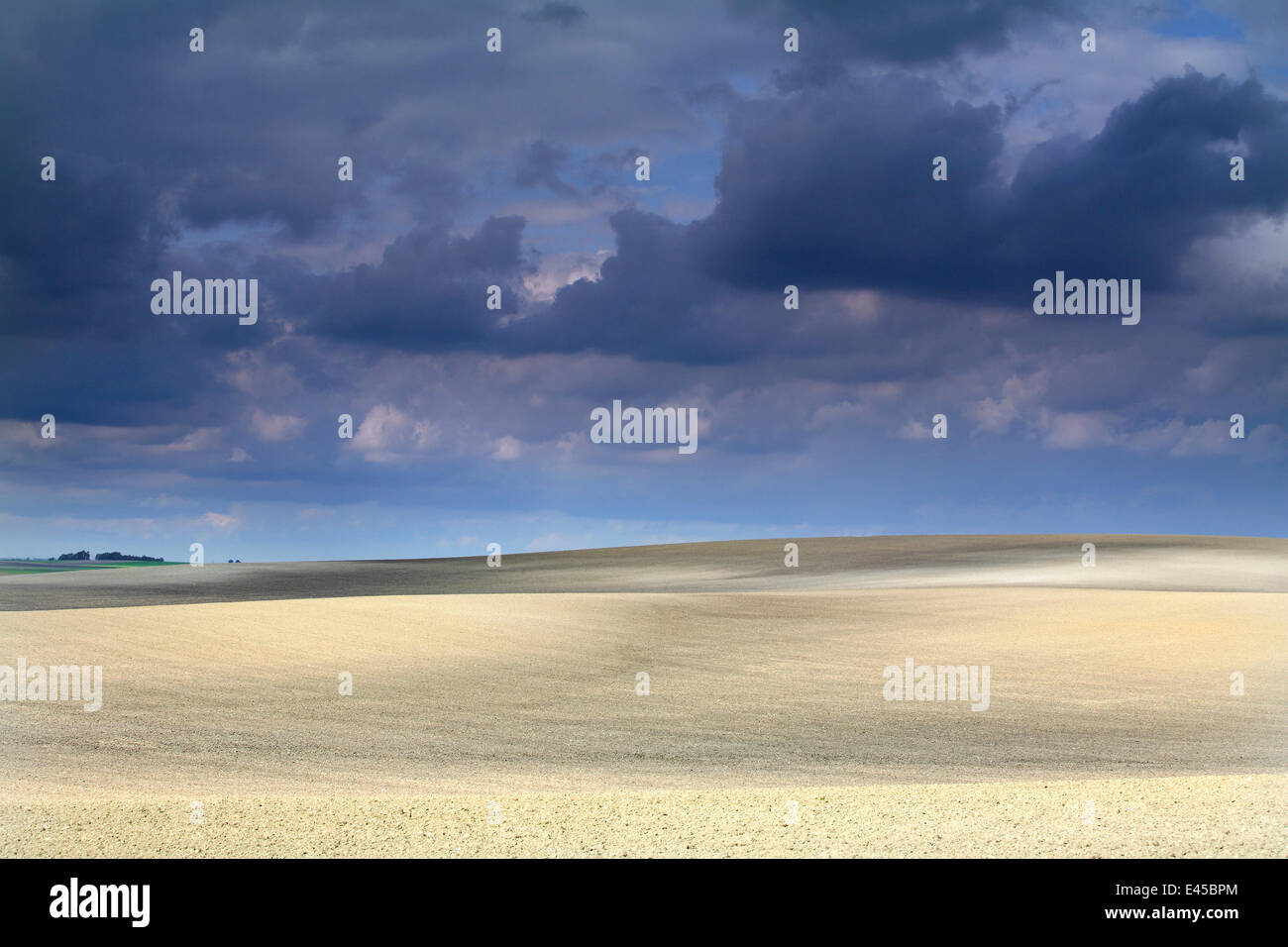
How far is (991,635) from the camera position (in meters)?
24.8

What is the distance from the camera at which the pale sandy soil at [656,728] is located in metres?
8.91

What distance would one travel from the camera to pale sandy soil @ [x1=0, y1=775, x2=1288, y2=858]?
8.27 m

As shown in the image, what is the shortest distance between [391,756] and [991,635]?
15433 millimetres

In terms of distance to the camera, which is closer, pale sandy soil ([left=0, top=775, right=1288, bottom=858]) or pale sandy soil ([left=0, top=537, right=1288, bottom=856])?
pale sandy soil ([left=0, top=775, right=1288, bottom=858])

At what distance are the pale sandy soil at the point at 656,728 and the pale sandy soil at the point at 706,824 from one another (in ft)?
0.13

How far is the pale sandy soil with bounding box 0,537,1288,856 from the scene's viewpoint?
351 inches

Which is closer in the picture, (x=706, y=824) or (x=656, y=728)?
(x=706, y=824)

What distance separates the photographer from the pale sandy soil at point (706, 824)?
27.1 ft

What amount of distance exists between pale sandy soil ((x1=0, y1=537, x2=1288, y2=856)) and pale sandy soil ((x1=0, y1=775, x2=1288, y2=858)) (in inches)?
1.5

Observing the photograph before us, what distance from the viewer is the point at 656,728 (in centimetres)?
1580

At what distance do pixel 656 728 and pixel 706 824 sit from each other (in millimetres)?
6824

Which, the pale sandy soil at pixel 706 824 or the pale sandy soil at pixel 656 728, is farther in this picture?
the pale sandy soil at pixel 656 728
